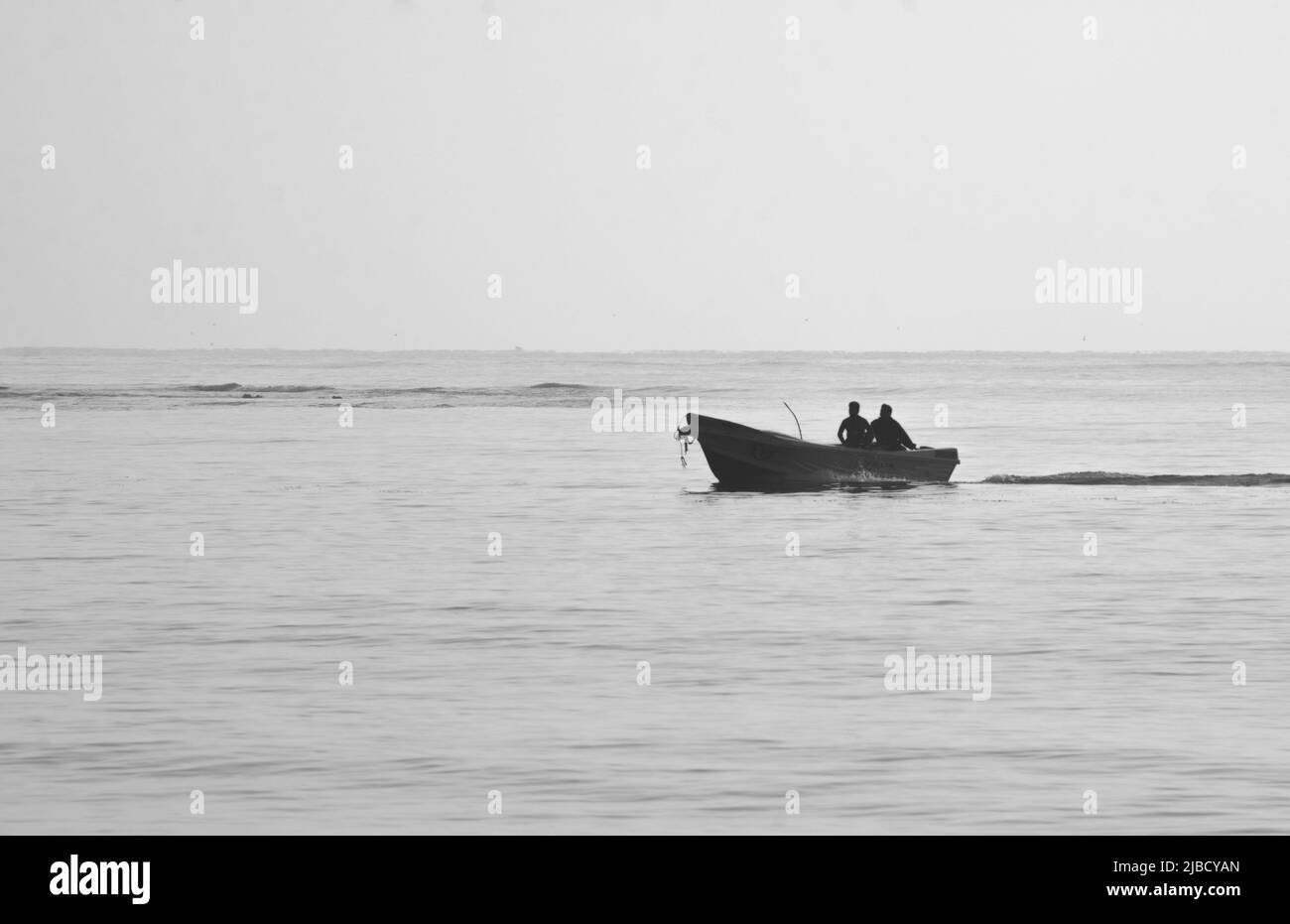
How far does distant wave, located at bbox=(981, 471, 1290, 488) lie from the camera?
115 ft

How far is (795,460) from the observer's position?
103 ft

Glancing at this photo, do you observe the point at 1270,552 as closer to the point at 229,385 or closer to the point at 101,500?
the point at 101,500

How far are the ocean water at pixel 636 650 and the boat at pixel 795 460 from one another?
503mm

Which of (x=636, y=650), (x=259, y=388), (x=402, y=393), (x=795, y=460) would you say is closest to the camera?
(x=636, y=650)

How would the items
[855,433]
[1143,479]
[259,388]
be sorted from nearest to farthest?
[855,433], [1143,479], [259,388]

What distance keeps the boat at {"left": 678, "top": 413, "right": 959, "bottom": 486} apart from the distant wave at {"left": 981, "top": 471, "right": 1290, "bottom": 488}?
4.04 metres

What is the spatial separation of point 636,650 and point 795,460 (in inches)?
641

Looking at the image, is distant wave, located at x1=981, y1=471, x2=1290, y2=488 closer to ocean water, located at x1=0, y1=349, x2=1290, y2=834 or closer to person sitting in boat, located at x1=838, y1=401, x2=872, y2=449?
ocean water, located at x1=0, y1=349, x2=1290, y2=834

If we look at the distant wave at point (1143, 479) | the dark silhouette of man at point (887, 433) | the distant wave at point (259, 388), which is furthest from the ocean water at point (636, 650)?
the distant wave at point (259, 388)

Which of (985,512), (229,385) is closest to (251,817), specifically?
(985,512)

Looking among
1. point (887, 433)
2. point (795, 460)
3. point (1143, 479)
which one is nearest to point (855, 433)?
point (887, 433)

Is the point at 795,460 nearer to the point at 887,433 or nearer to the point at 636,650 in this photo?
the point at 887,433

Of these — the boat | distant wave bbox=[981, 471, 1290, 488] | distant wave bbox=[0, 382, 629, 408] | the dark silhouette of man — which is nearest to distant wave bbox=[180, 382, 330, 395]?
distant wave bbox=[0, 382, 629, 408]

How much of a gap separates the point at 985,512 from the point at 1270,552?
6.77 m
